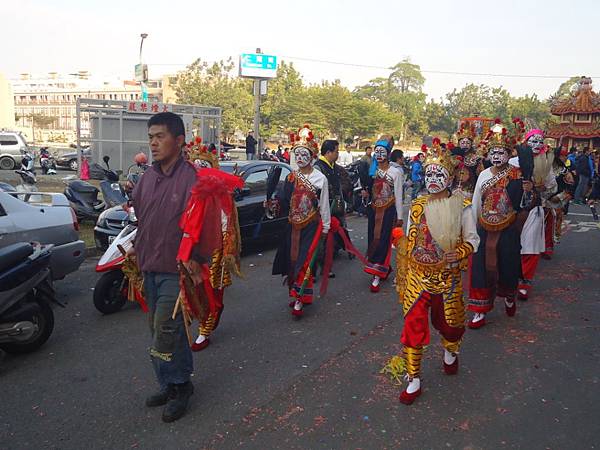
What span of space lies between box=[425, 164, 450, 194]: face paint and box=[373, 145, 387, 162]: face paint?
108 inches

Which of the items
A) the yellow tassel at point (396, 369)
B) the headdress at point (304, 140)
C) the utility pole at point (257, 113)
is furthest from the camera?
the utility pole at point (257, 113)

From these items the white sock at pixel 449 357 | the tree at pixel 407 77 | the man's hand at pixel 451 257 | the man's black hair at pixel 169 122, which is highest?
the tree at pixel 407 77

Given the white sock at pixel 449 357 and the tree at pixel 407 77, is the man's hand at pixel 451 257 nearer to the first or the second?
the white sock at pixel 449 357

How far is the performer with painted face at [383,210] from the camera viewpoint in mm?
6539

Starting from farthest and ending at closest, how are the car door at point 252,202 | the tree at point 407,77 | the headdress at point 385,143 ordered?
the tree at point 407,77
the car door at point 252,202
the headdress at point 385,143

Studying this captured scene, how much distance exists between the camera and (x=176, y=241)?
127 inches

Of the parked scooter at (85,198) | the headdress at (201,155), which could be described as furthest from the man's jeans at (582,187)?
the headdress at (201,155)

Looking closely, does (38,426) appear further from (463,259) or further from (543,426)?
(543,426)

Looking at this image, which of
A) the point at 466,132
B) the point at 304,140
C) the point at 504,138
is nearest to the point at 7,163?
the point at 466,132

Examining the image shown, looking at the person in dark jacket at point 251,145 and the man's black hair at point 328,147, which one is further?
the person in dark jacket at point 251,145

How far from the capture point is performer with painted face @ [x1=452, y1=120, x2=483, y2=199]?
22.8 ft

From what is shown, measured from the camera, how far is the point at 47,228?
554 cm

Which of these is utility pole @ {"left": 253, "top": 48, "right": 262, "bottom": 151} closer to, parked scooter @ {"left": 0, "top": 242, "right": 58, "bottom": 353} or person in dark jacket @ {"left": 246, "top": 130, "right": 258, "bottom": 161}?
person in dark jacket @ {"left": 246, "top": 130, "right": 258, "bottom": 161}

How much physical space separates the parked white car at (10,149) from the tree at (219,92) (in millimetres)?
28010
